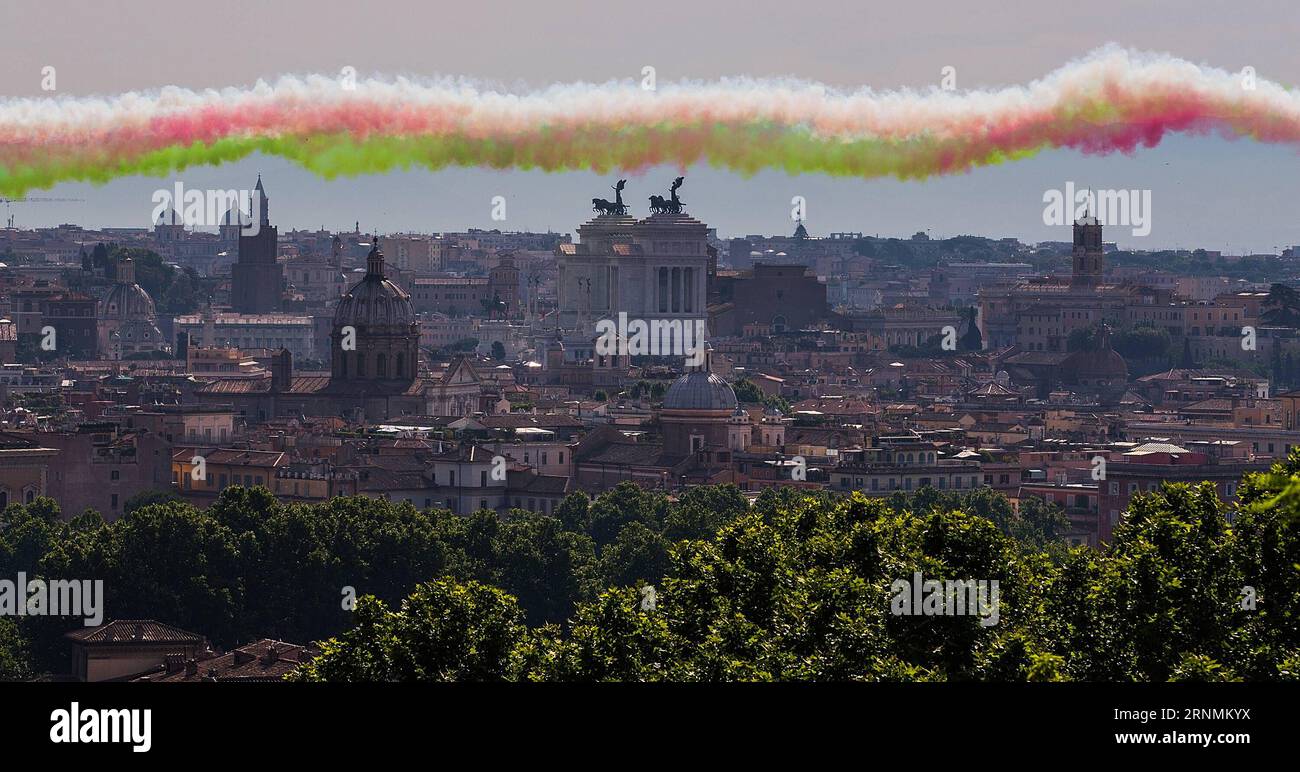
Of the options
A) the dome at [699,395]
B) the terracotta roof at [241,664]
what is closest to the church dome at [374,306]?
the dome at [699,395]

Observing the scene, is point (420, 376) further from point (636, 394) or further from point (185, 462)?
point (185, 462)

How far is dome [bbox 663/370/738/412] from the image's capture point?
129 m

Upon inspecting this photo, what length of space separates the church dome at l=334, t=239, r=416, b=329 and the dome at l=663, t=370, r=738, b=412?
92.1ft

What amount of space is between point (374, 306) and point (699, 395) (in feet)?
102

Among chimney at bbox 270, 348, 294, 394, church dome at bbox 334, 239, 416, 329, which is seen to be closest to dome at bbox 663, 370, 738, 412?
church dome at bbox 334, 239, 416, 329

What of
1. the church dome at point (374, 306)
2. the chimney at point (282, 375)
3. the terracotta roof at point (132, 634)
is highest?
the church dome at point (374, 306)

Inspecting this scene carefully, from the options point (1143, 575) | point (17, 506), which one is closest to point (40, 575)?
point (17, 506)

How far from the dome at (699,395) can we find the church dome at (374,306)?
92.1 feet

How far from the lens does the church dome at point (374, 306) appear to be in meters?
157

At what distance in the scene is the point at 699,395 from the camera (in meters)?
129

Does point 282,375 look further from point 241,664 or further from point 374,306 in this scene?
point 241,664

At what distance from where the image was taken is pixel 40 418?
138625mm

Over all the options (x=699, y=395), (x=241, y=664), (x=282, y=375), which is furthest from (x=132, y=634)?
(x=282, y=375)

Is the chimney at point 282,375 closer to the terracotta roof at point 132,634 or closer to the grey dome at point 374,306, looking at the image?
the grey dome at point 374,306
